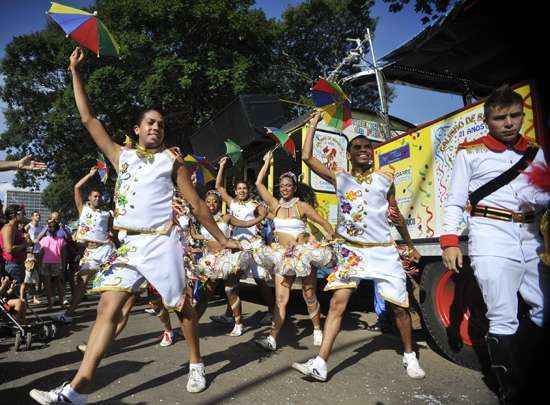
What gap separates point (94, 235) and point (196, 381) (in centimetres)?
366

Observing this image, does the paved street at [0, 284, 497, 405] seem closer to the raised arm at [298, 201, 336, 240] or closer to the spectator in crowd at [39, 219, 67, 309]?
the raised arm at [298, 201, 336, 240]

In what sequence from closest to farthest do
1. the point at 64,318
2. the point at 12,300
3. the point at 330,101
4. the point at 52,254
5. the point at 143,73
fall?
the point at 330,101, the point at 12,300, the point at 64,318, the point at 52,254, the point at 143,73

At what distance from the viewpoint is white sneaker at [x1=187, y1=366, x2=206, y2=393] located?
10.2 ft

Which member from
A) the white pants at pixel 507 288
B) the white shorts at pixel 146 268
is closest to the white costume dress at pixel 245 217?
the white shorts at pixel 146 268

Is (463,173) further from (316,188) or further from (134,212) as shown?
(316,188)

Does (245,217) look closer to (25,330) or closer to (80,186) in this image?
(80,186)

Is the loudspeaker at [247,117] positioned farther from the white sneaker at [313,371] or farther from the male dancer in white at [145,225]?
the white sneaker at [313,371]

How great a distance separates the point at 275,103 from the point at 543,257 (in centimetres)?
831

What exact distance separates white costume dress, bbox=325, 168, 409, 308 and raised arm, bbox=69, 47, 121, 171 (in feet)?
6.77

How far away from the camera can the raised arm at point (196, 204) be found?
121 inches

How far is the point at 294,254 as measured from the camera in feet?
14.6

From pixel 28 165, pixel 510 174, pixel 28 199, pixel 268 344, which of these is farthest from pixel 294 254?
pixel 28 199

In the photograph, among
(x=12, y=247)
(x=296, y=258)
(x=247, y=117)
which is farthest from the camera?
(x=247, y=117)

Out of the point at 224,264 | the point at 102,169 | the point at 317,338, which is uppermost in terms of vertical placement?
the point at 102,169
